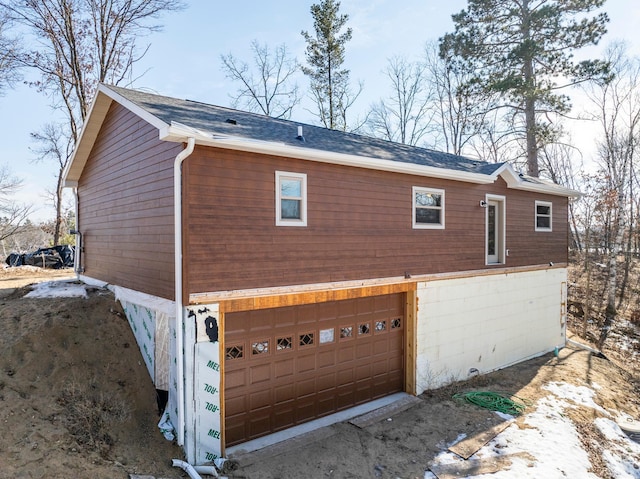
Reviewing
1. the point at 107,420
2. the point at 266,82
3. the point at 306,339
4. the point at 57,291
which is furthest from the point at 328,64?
the point at 107,420

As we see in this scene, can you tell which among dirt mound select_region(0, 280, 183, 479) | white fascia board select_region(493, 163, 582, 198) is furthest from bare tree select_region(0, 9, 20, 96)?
white fascia board select_region(493, 163, 582, 198)

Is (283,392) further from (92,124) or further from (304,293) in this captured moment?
(92,124)

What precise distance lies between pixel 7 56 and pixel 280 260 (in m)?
18.6

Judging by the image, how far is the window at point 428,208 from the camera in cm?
893

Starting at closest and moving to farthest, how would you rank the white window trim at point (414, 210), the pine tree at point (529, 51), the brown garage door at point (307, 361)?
1. the brown garage door at point (307, 361)
2. the white window trim at point (414, 210)
3. the pine tree at point (529, 51)

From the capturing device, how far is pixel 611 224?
70.9 feet

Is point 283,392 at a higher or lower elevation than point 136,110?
lower

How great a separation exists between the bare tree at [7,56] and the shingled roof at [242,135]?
10.4 metres

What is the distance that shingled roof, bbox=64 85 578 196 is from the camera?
6031 mm

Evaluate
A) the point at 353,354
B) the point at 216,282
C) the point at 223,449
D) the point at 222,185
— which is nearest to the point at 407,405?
the point at 353,354

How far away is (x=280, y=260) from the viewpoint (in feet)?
22.2

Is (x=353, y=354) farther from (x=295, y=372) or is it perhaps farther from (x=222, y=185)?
(x=222, y=185)

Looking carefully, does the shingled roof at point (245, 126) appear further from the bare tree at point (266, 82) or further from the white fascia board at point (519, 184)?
the bare tree at point (266, 82)

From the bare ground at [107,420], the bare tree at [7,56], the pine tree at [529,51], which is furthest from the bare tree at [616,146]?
the bare tree at [7,56]
